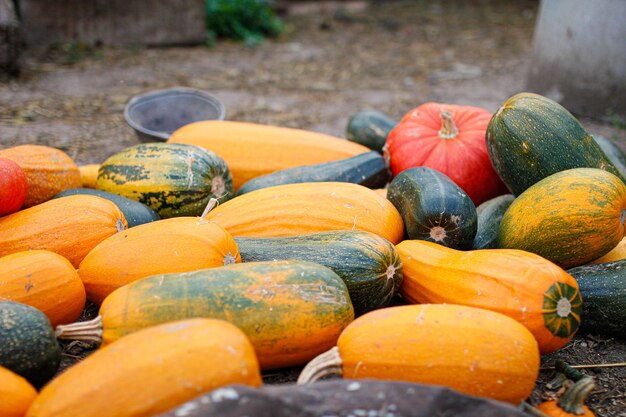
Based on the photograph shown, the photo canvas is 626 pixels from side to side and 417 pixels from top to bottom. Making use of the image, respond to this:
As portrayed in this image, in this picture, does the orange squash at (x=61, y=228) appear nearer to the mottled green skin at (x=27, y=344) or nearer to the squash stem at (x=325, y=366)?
the mottled green skin at (x=27, y=344)

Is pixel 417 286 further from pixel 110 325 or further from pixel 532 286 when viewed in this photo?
pixel 110 325

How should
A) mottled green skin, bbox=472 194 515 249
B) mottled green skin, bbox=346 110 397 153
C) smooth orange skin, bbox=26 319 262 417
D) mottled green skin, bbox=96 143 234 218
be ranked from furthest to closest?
mottled green skin, bbox=346 110 397 153, mottled green skin, bbox=96 143 234 218, mottled green skin, bbox=472 194 515 249, smooth orange skin, bbox=26 319 262 417

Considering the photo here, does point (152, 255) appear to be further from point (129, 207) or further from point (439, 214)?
point (439, 214)

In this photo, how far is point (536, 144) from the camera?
3197 mm

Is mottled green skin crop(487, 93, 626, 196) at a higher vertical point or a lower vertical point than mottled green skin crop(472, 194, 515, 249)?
higher

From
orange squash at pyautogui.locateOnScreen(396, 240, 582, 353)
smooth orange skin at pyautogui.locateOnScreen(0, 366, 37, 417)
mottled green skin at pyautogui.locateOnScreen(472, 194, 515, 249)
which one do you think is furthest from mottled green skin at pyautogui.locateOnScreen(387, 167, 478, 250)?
smooth orange skin at pyautogui.locateOnScreen(0, 366, 37, 417)

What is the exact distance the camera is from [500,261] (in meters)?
2.53

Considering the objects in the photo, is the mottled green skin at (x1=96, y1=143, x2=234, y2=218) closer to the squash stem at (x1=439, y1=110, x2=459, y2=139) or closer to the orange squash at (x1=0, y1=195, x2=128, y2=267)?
the orange squash at (x1=0, y1=195, x2=128, y2=267)

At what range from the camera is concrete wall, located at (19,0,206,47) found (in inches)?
309

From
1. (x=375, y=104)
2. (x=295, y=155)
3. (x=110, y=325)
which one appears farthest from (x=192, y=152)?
(x=375, y=104)

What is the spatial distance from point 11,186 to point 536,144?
2.48 metres

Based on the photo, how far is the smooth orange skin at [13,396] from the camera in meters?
1.88

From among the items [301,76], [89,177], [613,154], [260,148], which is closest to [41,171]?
[89,177]

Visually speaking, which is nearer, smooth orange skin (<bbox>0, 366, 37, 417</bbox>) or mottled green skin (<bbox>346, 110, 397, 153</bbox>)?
smooth orange skin (<bbox>0, 366, 37, 417</bbox>)
